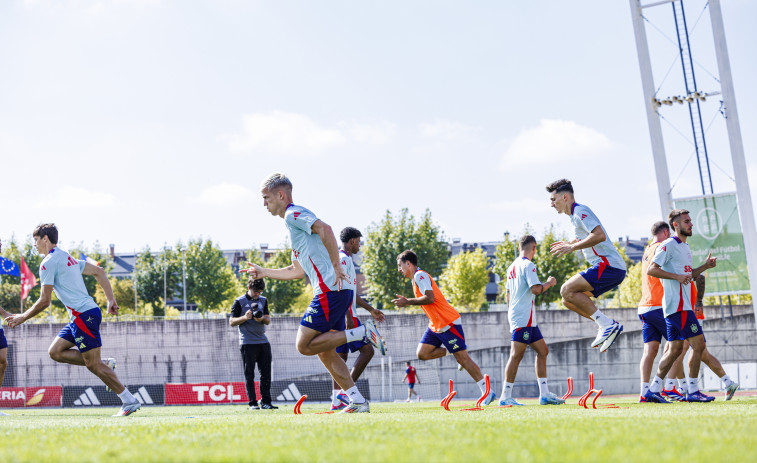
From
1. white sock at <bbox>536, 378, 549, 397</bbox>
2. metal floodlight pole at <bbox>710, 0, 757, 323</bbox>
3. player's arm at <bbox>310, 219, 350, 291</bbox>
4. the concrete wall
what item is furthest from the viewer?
the concrete wall

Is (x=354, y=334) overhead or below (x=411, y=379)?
overhead

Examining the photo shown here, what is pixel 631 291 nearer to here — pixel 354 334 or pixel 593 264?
pixel 593 264

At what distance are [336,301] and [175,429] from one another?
2.34m

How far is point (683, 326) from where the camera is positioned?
8.73 meters

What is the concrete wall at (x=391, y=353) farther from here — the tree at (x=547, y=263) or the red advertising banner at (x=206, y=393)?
the tree at (x=547, y=263)

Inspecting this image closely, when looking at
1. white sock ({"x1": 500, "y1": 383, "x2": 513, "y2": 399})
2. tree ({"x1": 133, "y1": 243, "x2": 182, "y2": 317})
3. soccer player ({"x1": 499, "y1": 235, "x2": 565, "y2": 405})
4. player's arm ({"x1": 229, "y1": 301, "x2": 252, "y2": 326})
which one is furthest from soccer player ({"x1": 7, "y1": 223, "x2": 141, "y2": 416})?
tree ({"x1": 133, "y1": 243, "x2": 182, "y2": 317})

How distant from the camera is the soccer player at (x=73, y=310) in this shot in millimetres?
8438

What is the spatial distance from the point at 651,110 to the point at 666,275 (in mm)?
10384

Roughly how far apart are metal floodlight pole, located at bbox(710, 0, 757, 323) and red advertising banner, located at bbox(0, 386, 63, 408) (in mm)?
21683

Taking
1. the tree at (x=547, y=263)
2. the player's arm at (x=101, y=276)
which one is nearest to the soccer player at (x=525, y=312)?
the player's arm at (x=101, y=276)

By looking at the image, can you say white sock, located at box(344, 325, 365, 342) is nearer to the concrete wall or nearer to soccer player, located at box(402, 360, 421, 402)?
soccer player, located at box(402, 360, 421, 402)

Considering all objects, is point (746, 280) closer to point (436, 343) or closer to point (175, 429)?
point (436, 343)

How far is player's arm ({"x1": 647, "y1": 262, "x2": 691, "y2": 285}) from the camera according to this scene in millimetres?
8602

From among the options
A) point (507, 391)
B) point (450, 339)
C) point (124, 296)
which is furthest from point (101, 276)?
point (124, 296)
